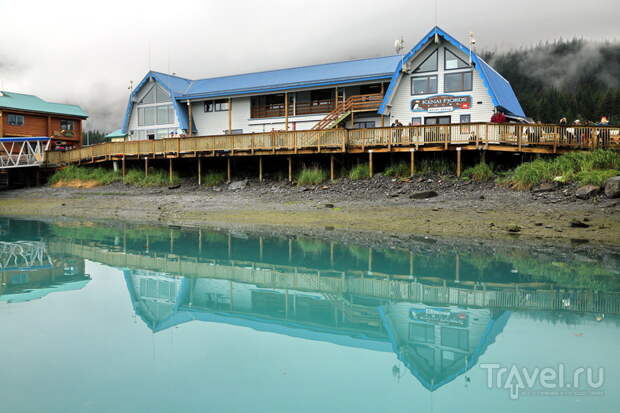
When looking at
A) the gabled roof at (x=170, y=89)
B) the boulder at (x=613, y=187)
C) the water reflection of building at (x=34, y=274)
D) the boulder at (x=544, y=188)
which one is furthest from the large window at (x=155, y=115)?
the boulder at (x=613, y=187)

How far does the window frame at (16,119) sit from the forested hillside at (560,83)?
76.2m

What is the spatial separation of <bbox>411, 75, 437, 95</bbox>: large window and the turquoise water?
1872cm

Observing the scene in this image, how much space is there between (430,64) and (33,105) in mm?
37876

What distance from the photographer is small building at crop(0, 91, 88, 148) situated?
4441 cm

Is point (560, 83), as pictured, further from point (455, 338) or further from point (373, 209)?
point (455, 338)

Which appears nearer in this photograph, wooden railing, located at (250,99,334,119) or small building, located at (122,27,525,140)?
small building, located at (122,27,525,140)

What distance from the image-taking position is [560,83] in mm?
149750

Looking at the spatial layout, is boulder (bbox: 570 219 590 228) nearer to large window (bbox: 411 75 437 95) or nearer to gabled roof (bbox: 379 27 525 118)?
gabled roof (bbox: 379 27 525 118)

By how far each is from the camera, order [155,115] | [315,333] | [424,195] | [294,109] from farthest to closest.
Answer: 1. [155,115]
2. [294,109]
3. [424,195]
4. [315,333]

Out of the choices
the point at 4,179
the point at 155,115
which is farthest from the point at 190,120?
the point at 4,179

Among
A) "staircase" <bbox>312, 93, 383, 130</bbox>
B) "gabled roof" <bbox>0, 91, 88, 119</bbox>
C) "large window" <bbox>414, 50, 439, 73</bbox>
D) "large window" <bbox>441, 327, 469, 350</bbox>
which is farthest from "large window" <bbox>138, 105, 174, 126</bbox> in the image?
"large window" <bbox>441, 327, 469, 350</bbox>

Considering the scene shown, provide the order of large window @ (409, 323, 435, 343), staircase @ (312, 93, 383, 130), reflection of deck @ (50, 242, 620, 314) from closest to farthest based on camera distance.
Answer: large window @ (409, 323, 435, 343)
reflection of deck @ (50, 242, 620, 314)
staircase @ (312, 93, 383, 130)

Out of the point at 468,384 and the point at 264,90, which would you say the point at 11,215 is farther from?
the point at 468,384

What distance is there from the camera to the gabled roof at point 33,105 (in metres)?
45.1
